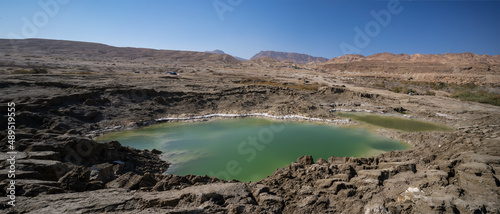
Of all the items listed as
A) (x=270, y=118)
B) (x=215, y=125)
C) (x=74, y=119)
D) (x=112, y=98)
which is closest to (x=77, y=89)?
(x=112, y=98)

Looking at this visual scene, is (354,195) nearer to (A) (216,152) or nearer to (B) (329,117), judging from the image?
(A) (216,152)

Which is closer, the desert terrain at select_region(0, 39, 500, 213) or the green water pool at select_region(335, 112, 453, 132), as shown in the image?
the desert terrain at select_region(0, 39, 500, 213)

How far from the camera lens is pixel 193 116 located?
18.5 metres

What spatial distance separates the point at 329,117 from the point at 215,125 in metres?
10.4

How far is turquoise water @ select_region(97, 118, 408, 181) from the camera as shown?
10.1 m

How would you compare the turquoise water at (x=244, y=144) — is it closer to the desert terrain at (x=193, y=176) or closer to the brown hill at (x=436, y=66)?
the desert terrain at (x=193, y=176)

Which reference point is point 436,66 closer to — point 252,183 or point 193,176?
point 252,183

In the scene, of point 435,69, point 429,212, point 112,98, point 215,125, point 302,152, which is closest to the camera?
point 429,212

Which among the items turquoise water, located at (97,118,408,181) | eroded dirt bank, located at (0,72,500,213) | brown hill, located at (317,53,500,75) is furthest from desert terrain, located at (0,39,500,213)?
brown hill, located at (317,53,500,75)

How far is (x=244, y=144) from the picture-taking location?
1286cm

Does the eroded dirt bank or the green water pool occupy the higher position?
the green water pool

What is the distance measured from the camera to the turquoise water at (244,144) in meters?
10.1

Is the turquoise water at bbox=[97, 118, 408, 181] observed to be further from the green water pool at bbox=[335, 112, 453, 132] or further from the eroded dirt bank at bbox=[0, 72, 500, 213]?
the green water pool at bbox=[335, 112, 453, 132]

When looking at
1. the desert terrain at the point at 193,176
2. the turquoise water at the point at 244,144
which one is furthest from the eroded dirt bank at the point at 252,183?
the turquoise water at the point at 244,144
